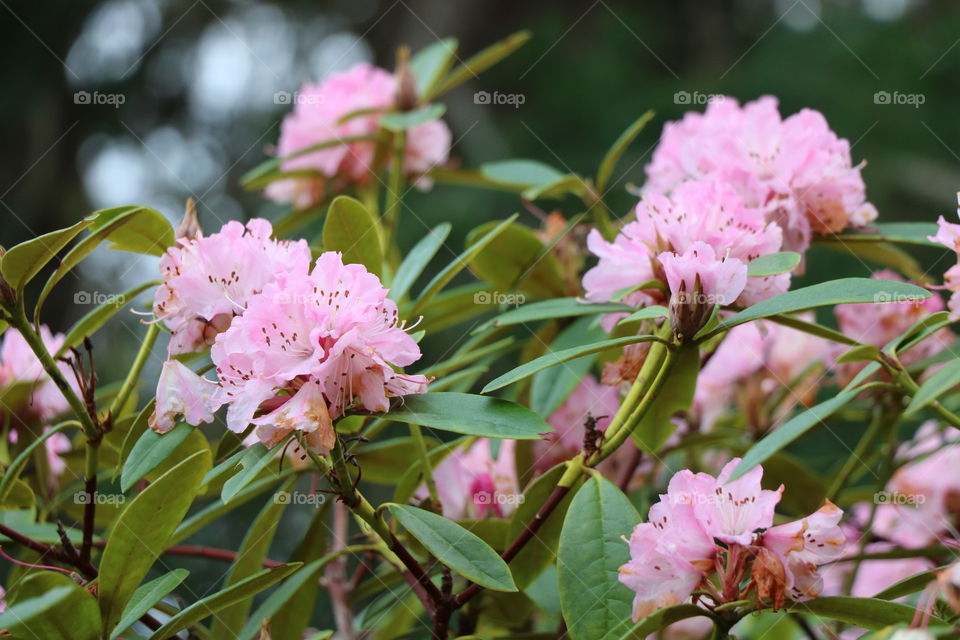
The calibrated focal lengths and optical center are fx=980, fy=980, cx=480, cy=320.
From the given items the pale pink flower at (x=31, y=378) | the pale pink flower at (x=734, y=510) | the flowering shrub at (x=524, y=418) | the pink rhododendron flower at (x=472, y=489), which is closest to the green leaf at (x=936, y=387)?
the flowering shrub at (x=524, y=418)

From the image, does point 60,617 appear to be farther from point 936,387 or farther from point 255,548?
point 936,387

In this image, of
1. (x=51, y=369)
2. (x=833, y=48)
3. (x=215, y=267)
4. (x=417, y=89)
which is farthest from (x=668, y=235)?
(x=833, y=48)

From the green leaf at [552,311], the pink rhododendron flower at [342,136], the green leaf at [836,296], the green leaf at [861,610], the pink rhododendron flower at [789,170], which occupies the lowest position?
the green leaf at [861,610]

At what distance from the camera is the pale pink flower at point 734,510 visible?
657mm

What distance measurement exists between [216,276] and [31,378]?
0.38m

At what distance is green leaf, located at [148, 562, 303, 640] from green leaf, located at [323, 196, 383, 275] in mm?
269

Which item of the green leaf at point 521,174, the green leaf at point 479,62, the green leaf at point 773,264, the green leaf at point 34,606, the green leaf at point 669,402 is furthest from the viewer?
the green leaf at point 479,62

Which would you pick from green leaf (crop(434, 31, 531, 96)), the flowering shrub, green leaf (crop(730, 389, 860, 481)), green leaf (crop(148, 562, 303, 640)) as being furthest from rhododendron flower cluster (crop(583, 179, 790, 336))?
green leaf (crop(434, 31, 531, 96))

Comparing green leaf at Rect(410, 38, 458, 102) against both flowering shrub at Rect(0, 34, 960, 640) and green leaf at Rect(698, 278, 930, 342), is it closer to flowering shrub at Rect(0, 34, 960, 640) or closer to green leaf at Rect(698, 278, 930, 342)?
flowering shrub at Rect(0, 34, 960, 640)

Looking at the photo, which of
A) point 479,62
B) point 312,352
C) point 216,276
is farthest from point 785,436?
point 479,62

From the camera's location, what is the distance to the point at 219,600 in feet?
2.13

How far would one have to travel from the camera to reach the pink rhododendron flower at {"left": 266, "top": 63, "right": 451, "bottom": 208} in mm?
1294

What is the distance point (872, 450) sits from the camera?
1026 mm

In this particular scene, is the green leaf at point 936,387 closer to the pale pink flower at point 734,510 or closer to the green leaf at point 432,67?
the pale pink flower at point 734,510
